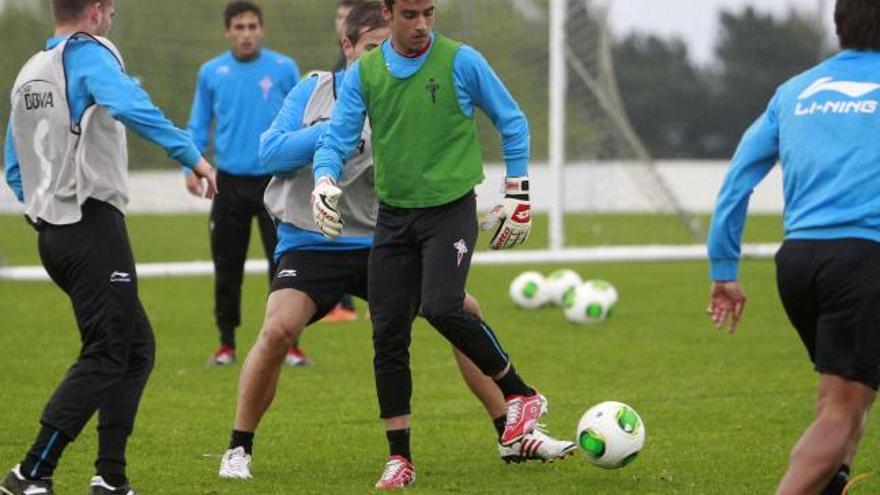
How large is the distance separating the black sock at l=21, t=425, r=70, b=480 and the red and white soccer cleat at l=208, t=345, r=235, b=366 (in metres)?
4.82

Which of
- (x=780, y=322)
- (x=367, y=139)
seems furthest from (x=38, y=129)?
(x=780, y=322)

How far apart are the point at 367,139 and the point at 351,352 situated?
454 cm

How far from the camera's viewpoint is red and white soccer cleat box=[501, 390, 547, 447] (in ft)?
23.2

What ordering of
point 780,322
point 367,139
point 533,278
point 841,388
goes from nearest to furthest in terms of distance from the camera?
point 841,388 → point 367,139 → point 780,322 → point 533,278

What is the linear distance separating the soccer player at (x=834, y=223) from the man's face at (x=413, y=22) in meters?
1.70

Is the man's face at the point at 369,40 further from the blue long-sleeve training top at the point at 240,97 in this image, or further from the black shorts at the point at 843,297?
the blue long-sleeve training top at the point at 240,97

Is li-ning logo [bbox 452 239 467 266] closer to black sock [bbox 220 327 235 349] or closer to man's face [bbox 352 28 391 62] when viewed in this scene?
man's face [bbox 352 28 391 62]

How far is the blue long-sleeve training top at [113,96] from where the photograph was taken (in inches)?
240

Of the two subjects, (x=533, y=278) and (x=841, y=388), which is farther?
(x=533, y=278)

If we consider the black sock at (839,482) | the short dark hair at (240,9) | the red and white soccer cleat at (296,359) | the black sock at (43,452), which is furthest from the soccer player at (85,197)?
the short dark hair at (240,9)

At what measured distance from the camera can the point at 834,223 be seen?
17.2 ft

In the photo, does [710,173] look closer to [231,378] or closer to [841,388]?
[231,378]

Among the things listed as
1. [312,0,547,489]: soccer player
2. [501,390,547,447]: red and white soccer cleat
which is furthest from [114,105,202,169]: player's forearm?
[501,390,547,447]: red and white soccer cleat

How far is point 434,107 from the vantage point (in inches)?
261
